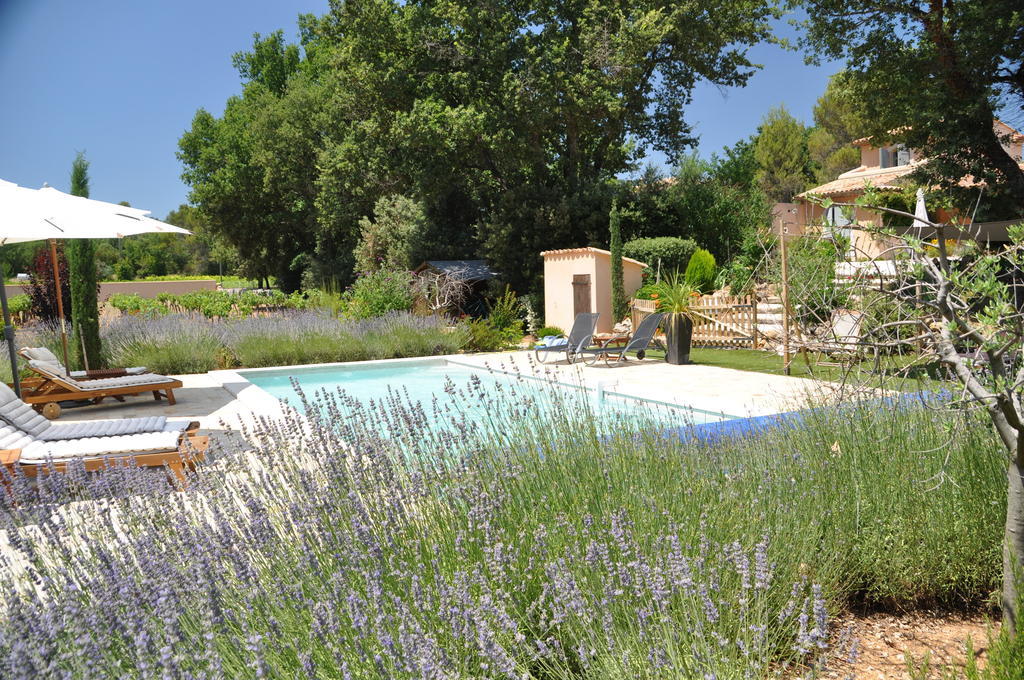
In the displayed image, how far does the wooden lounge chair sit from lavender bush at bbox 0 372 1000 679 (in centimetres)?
589

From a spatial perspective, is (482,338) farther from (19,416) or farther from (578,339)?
(19,416)

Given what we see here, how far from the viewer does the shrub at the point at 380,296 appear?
16.2m

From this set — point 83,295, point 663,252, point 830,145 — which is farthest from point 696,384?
point 830,145

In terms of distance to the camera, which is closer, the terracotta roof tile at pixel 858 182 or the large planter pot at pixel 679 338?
the large planter pot at pixel 679 338

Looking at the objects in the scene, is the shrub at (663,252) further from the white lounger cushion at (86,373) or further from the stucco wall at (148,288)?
the stucco wall at (148,288)

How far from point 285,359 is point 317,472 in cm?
1092

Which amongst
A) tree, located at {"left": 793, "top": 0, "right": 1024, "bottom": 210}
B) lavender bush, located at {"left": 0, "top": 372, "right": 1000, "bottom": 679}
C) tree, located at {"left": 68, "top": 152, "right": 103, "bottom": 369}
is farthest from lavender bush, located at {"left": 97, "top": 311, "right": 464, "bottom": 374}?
tree, located at {"left": 793, "top": 0, "right": 1024, "bottom": 210}

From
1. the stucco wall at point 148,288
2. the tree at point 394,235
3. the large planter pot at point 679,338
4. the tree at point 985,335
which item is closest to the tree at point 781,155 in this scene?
the tree at point 394,235

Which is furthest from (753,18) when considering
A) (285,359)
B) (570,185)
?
(285,359)

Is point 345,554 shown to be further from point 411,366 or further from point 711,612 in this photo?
point 411,366

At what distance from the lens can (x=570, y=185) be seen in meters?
22.9

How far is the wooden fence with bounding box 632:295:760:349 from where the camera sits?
48.2 ft

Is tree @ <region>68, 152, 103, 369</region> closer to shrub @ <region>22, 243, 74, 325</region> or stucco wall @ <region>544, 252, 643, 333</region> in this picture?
shrub @ <region>22, 243, 74, 325</region>

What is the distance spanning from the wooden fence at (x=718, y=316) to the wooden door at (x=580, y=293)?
253 centimetres
